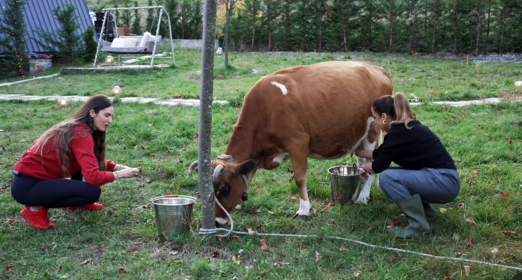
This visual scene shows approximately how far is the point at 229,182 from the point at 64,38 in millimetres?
18453

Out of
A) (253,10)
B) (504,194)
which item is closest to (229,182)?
(504,194)

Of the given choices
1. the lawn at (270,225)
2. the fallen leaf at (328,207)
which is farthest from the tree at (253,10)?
the fallen leaf at (328,207)

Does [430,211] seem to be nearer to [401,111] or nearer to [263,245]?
[401,111]

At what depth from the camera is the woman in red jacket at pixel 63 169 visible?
4.57 m

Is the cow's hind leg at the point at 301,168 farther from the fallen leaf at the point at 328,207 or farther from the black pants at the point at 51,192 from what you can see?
the black pants at the point at 51,192

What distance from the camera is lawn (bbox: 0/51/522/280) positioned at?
385cm

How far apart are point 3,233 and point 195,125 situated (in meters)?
4.52

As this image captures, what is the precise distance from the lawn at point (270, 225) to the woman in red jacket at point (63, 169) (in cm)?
30

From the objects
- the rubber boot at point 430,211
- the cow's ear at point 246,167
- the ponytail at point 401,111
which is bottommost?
the rubber boot at point 430,211

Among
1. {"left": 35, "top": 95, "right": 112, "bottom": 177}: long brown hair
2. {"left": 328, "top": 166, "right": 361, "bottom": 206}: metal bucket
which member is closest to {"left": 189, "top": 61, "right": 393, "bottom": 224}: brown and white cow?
{"left": 328, "top": 166, "right": 361, "bottom": 206}: metal bucket

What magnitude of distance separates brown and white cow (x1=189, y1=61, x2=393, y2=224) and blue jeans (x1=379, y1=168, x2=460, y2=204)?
0.99 metres

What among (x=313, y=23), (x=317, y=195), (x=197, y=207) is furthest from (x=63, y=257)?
(x=313, y=23)

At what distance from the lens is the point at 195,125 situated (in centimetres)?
887

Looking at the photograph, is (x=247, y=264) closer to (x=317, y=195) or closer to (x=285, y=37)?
(x=317, y=195)
